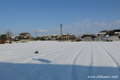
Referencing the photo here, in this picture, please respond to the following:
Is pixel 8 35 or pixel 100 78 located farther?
pixel 8 35

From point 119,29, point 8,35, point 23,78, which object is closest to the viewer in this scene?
point 23,78

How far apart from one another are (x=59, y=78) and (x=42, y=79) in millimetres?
367

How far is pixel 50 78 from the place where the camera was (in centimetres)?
189

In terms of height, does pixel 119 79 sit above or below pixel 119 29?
below

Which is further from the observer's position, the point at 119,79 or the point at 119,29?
the point at 119,29

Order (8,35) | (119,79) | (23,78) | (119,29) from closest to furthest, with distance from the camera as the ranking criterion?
A: 1. (119,79)
2. (23,78)
3. (8,35)
4. (119,29)

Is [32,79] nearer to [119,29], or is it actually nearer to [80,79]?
[80,79]

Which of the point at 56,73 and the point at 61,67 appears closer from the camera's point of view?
the point at 56,73

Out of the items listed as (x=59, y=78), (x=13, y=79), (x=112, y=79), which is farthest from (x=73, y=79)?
Result: (x=13, y=79)

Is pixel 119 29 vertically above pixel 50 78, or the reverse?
pixel 119 29

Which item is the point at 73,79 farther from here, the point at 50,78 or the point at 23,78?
the point at 23,78

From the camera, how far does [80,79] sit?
1830mm

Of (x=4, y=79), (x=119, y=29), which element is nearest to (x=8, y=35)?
(x=4, y=79)

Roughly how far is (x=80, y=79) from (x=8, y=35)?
1431 inches
